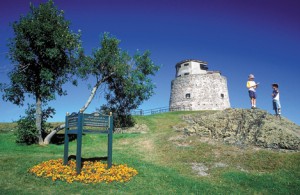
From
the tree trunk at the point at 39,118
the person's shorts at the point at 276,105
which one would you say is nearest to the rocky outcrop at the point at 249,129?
the person's shorts at the point at 276,105

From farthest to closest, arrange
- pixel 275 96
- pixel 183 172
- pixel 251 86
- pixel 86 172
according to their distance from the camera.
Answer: pixel 251 86 → pixel 275 96 → pixel 183 172 → pixel 86 172

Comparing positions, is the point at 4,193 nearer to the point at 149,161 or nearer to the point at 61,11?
the point at 149,161

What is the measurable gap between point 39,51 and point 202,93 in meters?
41.2

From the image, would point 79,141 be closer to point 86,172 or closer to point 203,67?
point 86,172

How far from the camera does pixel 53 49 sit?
21.8m

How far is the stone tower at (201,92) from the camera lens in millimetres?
56406

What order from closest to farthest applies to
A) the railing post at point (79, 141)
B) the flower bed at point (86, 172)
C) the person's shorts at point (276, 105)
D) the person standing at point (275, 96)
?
the flower bed at point (86, 172), the railing post at point (79, 141), the person standing at point (275, 96), the person's shorts at point (276, 105)

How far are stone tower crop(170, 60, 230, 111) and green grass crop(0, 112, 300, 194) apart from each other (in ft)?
124

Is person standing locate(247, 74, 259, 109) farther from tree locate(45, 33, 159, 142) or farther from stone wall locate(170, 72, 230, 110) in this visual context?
A: stone wall locate(170, 72, 230, 110)

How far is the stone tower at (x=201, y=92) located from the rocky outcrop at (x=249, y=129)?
115 feet

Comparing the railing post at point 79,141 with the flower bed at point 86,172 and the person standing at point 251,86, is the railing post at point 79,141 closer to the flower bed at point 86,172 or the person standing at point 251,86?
the flower bed at point 86,172

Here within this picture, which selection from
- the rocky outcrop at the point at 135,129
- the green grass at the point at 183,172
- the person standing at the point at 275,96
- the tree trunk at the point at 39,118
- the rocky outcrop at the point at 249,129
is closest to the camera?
the green grass at the point at 183,172

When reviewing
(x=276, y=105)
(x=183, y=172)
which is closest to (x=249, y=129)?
(x=276, y=105)

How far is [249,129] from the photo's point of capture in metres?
18.0
